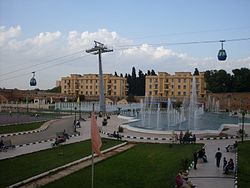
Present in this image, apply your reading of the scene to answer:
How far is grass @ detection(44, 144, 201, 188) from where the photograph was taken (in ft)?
40.4

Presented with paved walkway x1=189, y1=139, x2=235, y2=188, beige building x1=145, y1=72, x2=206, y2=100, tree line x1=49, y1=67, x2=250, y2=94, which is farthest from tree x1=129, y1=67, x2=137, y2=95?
paved walkway x1=189, y1=139, x2=235, y2=188

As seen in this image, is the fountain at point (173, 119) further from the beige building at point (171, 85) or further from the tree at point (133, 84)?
the tree at point (133, 84)

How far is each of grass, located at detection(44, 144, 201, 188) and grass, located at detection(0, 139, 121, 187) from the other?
5.27ft

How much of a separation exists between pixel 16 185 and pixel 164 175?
18.1ft

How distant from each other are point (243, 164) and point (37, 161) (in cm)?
961

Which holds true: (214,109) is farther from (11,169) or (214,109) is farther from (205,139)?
(11,169)

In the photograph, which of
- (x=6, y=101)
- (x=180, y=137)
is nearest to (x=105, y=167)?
(x=180, y=137)

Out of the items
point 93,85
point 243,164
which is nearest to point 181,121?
point 243,164

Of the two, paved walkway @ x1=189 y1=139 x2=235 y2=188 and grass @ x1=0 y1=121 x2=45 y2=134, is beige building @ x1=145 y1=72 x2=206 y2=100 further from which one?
paved walkway @ x1=189 y1=139 x2=235 y2=188

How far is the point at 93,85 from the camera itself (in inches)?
3969

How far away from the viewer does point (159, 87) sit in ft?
304

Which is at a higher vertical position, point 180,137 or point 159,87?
point 159,87

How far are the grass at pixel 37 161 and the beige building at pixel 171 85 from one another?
70.7 metres

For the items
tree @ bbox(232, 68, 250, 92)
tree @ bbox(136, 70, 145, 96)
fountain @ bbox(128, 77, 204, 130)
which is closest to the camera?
fountain @ bbox(128, 77, 204, 130)
